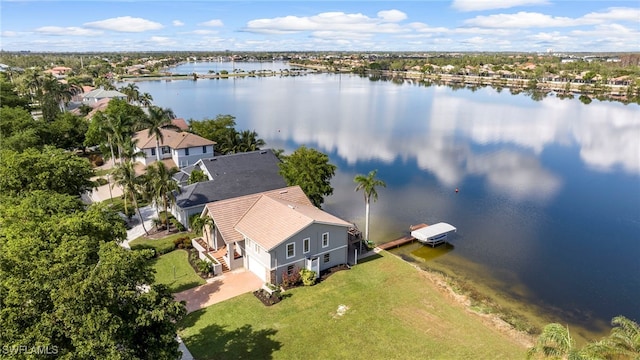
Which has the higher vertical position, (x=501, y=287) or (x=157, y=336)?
(x=157, y=336)

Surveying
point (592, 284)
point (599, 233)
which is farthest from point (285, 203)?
point (599, 233)

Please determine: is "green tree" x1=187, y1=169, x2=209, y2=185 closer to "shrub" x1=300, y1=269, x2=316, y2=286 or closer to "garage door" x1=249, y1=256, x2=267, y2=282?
"garage door" x1=249, y1=256, x2=267, y2=282

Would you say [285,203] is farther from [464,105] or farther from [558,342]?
[464,105]

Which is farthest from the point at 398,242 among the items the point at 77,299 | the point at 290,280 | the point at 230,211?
the point at 77,299

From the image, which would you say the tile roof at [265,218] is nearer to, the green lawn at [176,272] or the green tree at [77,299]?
the green lawn at [176,272]

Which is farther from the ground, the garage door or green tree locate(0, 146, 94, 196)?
green tree locate(0, 146, 94, 196)

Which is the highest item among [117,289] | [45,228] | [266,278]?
[45,228]

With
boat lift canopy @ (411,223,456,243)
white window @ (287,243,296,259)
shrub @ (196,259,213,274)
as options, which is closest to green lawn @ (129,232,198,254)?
shrub @ (196,259,213,274)
